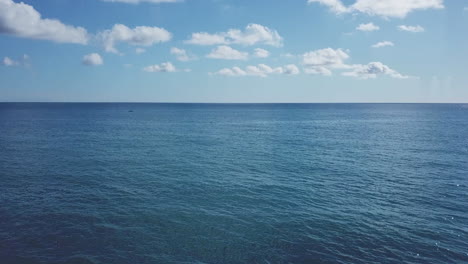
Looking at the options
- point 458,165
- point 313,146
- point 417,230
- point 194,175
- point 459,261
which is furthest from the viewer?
point 313,146

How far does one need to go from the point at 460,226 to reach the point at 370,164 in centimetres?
2860

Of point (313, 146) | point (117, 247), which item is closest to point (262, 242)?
point (117, 247)

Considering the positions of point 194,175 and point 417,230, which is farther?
A: point 194,175

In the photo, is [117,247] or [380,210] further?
[380,210]

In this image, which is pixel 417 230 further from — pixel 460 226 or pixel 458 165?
pixel 458 165

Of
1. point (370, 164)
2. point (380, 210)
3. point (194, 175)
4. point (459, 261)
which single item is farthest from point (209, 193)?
point (370, 164)

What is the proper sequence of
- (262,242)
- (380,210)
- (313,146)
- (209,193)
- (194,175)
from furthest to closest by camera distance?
1. (313,146)
2. (194,175)
3. (209,193)
4. (380,210)
5. (262,242)

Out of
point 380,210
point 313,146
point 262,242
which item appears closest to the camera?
point 262,242

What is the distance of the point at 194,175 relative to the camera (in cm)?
5156

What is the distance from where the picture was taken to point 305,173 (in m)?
53.1

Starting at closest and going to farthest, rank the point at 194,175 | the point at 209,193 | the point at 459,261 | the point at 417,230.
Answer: the point at 459,261 < the point at 417,230 < the point at 209,193 < the point at 194,175

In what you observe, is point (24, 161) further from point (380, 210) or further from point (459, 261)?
point (459, 261)

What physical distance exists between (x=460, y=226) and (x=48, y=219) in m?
46.5

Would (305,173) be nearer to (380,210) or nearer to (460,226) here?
(380,210)
